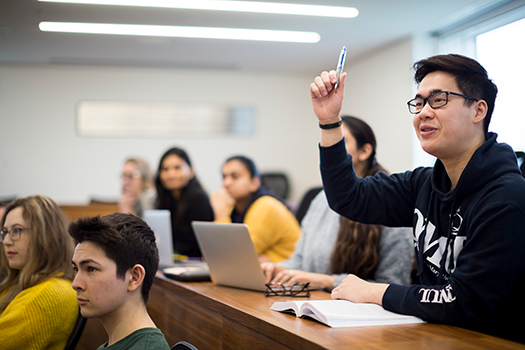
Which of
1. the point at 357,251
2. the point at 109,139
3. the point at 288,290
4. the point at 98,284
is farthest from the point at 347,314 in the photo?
the point at 109,139

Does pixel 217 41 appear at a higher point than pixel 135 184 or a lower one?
higher

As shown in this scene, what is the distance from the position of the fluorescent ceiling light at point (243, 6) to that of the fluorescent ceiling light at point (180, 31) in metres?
0.51

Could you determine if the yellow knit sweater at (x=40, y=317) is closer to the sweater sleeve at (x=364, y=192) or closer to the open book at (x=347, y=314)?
the open book at (x=347, y=314)

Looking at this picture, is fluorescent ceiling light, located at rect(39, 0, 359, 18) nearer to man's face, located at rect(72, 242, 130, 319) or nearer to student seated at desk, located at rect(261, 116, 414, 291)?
student seated at desk, located at rect(261, 116, 414, 291)

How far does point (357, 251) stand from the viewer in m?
2.00

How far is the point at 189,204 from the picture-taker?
134 inches

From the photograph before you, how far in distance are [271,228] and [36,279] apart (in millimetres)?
1304

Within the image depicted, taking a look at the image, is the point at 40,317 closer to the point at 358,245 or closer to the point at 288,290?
the point at 288,290

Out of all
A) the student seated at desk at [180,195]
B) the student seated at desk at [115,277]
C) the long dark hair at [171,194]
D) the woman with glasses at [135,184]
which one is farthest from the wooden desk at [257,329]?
the woman with glasses at [135,184]

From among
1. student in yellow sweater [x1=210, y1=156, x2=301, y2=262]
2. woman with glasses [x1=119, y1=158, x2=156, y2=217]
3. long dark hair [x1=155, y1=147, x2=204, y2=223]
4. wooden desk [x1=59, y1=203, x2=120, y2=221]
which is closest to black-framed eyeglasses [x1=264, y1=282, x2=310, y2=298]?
student in yellow sweater [x1=210, y1=156, x2=301, y2=262]

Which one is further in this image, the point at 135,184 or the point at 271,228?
the point at 135,184

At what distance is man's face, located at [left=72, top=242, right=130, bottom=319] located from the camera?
4.11ft

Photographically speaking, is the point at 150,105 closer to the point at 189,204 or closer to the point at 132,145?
the point at 132,145

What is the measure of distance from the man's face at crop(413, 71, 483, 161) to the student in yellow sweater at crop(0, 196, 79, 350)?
1.30m
